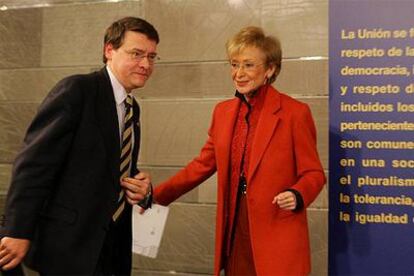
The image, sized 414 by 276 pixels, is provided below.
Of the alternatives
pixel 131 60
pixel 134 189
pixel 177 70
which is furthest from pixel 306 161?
pixel 177 70

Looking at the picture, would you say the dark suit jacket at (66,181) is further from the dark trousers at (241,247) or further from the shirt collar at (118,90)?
the dark trousers at (241,247)

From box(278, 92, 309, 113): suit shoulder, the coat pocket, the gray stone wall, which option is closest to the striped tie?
the coat pocket

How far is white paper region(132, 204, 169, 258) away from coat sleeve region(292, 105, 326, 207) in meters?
0.56

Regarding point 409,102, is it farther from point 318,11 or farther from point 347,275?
point 347,275

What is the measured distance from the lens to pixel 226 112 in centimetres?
179

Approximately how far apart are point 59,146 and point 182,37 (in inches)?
56.1

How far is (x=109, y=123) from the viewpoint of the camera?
145 cm

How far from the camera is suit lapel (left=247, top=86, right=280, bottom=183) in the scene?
5.32 feet

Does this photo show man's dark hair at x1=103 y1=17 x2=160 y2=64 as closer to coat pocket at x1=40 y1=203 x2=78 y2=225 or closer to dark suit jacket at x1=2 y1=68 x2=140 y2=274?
dark suit jacket at x1=2 y1=68 x2=140 y2=274

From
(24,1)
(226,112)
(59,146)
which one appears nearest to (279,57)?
(226,112)

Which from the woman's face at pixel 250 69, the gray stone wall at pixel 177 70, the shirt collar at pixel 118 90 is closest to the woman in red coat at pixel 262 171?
the woman's face at pixel 250 69

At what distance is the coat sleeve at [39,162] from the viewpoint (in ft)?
4.25

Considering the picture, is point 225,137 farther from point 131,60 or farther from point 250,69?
point 131,60

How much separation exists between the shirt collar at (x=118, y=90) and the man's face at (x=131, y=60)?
2 centimetres
